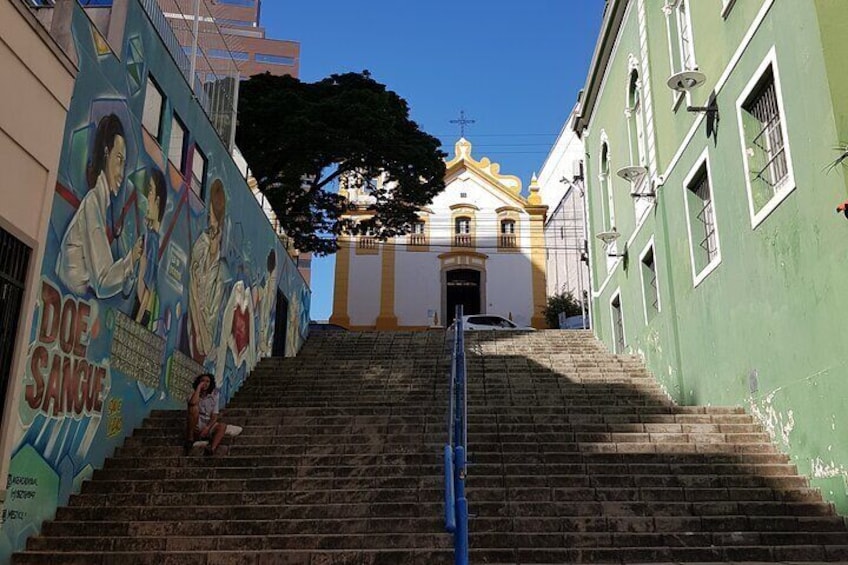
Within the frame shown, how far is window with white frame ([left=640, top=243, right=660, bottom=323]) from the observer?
14.1 meters

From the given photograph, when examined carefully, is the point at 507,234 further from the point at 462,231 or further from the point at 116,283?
the point at 116,283

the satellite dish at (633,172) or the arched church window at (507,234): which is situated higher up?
the arched church window at (507,234)

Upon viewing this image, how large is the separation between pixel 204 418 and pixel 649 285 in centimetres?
883

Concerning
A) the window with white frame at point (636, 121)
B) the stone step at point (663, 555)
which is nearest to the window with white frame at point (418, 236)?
the window with white frame at point (636, 121)

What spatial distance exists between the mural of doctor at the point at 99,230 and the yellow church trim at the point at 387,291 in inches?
841

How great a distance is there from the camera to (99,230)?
828 cm

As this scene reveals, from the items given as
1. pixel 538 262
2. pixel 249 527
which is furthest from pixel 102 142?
pixel 538 262

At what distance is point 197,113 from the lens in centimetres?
1141

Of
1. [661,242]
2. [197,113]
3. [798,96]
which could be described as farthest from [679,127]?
[197,113]

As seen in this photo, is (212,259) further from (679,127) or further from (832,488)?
(832,488)

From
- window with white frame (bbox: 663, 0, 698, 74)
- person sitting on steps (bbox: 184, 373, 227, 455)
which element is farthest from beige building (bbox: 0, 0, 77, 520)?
window with white frame (bbox: 663, 0, 698, 74)

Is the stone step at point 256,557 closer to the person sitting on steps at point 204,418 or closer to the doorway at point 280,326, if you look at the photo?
the person sitting on steps at point 204,418

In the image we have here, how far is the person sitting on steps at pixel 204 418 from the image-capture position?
873 cm

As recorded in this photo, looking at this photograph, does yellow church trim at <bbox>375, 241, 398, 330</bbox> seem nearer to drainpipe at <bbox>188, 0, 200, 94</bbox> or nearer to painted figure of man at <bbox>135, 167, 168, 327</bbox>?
drainpipe at <bbox>188, 0, 200, 94</bbox>
